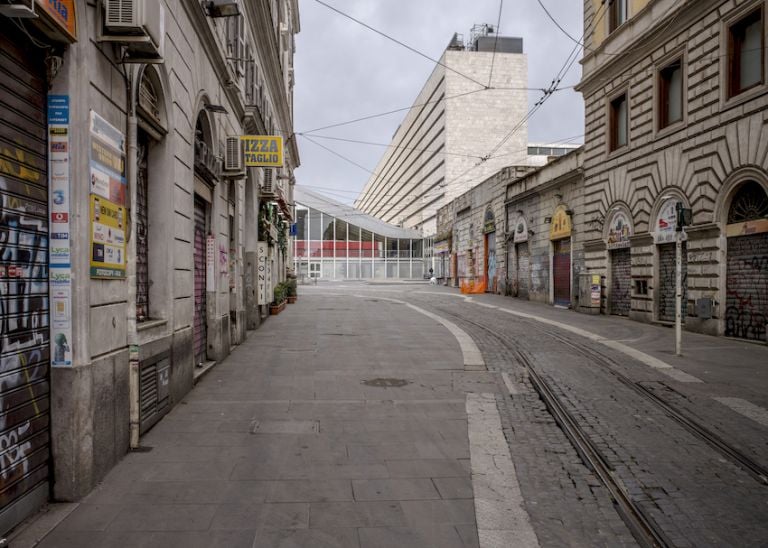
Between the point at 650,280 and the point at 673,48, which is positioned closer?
the point at 673,48

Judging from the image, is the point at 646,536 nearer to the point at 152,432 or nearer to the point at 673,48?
the point at 152,432

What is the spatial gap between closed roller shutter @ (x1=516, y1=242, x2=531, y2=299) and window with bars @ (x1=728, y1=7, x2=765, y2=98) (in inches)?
575

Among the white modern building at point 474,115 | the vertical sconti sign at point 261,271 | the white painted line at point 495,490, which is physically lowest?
the white painted line at point 495,490

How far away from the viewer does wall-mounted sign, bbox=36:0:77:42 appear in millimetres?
3775

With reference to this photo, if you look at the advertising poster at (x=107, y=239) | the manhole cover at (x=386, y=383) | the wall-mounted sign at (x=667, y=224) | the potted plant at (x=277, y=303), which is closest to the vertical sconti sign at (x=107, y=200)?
the advertising poster at (x=107, y=239)

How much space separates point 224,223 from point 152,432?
18.9ft

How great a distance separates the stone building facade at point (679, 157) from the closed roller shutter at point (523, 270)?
22.6 ft

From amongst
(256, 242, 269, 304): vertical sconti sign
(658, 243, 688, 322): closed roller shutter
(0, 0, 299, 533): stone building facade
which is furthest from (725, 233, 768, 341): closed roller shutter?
(256, 242, 269, 304): vertical sconti sign

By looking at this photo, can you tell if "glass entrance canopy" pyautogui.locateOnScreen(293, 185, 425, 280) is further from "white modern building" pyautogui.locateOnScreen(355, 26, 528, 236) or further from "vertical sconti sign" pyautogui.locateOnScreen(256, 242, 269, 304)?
"vertical sconti sign" pyautogui.locateOnScreen(256, 242, 269, 304)

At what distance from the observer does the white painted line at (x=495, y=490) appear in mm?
3748

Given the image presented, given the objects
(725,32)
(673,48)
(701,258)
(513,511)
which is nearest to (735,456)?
(513,511)

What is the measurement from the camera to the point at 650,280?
16781 millimetres

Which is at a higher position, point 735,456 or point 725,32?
point 725,32

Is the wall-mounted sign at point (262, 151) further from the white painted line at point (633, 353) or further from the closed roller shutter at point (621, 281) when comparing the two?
the closed roller shutter at point (621, 281)
